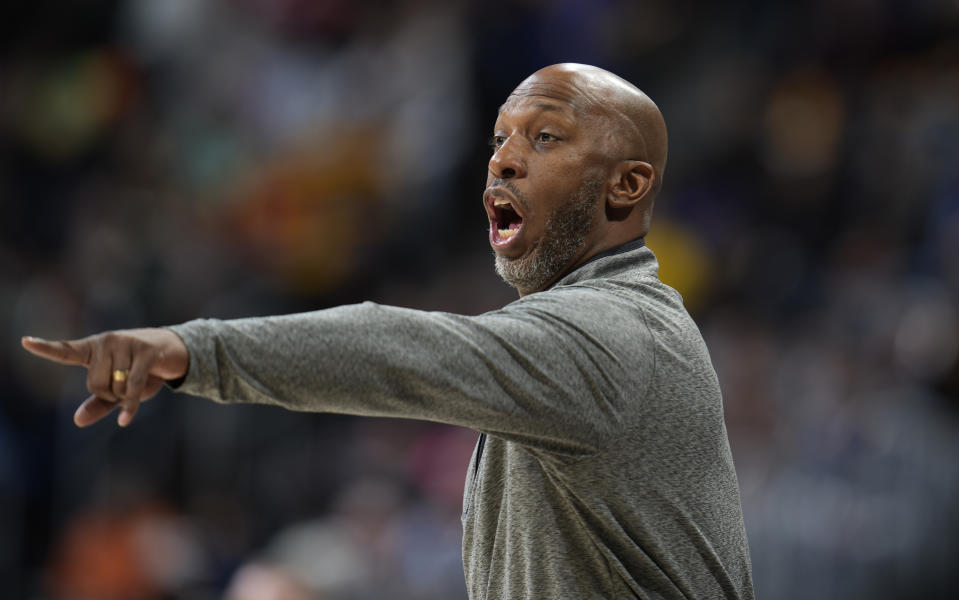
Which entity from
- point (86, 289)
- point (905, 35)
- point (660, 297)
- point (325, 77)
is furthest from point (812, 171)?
point (660, 297)

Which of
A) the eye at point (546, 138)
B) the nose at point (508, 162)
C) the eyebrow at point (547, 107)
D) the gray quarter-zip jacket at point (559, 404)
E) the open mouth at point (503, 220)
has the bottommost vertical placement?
the gray quarter-zip jacket at point (559, 404)

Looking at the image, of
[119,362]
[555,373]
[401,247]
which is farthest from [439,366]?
[401,247]

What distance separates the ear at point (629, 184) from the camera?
2578mm

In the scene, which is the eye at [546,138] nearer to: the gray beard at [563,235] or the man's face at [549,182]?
the man's face at [549,182]

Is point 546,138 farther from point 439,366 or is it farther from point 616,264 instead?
point 439,366

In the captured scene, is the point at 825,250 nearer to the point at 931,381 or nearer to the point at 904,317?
the point at 904,317

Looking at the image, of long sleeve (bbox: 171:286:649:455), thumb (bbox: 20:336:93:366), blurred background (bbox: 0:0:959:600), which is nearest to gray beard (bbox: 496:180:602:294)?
long sleeve (bbox: 171:286:649:455)

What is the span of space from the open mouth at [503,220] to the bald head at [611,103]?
23 cm

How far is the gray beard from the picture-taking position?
8.37 feet

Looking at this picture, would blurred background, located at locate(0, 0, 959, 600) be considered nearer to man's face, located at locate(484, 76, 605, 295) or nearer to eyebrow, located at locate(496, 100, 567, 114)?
man's face, located at locate(484, 76, 605, 295)

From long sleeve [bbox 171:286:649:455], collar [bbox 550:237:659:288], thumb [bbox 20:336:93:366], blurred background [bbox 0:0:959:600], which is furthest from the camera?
blurred background [bbox 0:0:959:600]

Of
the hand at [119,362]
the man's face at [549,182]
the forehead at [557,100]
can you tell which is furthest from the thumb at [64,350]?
the forehead at [557,100]

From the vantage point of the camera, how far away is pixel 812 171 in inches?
302

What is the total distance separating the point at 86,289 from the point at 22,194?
122 cm
